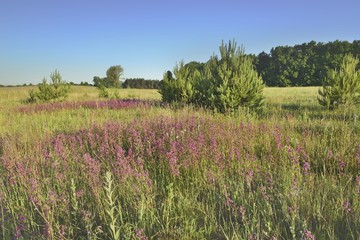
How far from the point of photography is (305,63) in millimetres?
93500

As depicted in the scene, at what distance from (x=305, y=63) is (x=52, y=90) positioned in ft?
300

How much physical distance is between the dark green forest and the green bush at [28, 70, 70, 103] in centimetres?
7272

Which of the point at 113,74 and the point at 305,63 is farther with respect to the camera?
the point at 305,63

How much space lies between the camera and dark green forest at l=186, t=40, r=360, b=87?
89812 millimetres

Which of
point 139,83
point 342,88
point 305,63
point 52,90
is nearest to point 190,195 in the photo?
point 342,88

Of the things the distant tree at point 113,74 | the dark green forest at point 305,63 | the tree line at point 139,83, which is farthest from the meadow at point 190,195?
the tree line at point 139,83

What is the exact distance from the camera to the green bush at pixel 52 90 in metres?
23.4

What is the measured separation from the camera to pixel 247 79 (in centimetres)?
1088

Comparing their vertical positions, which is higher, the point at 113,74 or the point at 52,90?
the point at 113,74

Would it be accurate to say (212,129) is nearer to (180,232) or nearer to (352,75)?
(180,232)

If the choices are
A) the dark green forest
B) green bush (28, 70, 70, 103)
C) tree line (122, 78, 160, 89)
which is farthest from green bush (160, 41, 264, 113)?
tree line (122, 78, 160, 89)

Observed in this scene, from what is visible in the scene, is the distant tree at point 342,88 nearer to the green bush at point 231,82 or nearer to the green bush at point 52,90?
the green bush at point 231,82

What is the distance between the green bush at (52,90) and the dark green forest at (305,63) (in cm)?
7272

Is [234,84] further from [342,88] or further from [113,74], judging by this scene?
[113,74]
